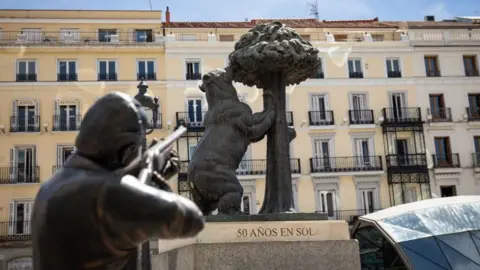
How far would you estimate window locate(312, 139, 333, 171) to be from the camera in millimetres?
39375

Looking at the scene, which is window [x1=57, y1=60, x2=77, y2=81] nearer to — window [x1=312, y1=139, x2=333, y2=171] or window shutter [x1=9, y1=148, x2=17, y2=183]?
window shutter [x1=9, y1=148, x2=17, y2=183]

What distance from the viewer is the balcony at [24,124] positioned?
3753 cm

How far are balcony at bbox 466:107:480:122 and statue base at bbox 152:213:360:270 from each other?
117 ft

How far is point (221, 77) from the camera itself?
8719 millimetres

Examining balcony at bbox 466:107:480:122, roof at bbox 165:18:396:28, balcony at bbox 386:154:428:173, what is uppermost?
roof at bbox 165:18:396:28

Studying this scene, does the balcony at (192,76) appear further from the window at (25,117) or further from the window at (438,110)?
the window at (438,110)

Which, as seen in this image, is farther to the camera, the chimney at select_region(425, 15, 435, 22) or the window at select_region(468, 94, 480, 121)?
the chimney at select_region(425, 15, 435, 22)

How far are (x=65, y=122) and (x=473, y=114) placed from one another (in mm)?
25868

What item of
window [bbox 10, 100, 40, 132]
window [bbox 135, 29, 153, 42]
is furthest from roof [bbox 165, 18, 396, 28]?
window [bbox 10, 100, 40, 132]

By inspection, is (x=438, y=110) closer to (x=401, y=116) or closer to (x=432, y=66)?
(x=401, y=116)

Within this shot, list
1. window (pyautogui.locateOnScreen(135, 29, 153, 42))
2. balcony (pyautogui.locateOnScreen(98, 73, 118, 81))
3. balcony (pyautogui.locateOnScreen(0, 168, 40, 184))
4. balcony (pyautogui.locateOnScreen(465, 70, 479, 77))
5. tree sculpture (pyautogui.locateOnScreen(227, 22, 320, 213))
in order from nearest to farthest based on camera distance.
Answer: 1. tree sculpture (pyautogui.locateOnScreen(227, 22, 320, 213))
2. balcony (pyautogui.locateOnScreen(0, 168, 40, 184))
3. balcony (pyautogui.locateOnScreen(98, 73, 118, 81))
4. window (pyautogui.locateOnScreen(135, 29, 153, 42))
5. balcony (pyautogui.locateOnScreen(465, 70, 479, 77))

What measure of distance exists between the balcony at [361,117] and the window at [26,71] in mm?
19723

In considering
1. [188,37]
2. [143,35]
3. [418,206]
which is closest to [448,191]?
[418,206]

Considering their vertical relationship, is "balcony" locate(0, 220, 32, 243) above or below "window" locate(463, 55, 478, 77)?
below
